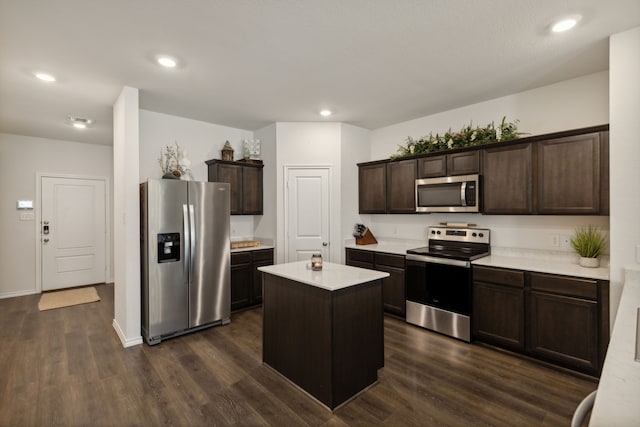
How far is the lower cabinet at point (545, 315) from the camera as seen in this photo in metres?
2.53

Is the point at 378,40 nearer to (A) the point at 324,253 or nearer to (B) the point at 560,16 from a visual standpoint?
(B) the point at 560,16

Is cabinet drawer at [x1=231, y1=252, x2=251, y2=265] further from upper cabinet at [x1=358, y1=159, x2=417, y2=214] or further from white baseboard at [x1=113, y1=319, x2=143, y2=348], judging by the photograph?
upper cabinet at [x1=358, y1=159, x2=417, y2=214]

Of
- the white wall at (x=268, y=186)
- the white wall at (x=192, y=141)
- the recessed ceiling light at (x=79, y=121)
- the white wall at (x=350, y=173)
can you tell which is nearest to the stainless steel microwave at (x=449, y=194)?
the white wall at (x=350, y=173)

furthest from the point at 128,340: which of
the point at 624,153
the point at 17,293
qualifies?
the point at 624,153

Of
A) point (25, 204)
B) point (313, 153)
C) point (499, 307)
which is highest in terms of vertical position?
point (313, 153)

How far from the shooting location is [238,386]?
2.51 metres

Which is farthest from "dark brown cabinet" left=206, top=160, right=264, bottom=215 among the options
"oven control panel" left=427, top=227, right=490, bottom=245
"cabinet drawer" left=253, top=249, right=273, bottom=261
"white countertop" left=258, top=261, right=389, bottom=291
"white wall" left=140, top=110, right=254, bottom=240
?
"oven control panel" left=427, top=227, right=490, bottom=245

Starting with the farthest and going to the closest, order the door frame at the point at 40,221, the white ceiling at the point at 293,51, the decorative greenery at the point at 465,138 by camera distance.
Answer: the door frame at the point at 40,221, the decorative greenery at the point at 465,138, the white ceiling at the point at 293,51

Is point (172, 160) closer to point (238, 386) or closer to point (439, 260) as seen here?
point (238, 386)

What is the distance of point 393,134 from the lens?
16.1ft

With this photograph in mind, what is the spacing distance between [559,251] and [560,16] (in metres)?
2.25

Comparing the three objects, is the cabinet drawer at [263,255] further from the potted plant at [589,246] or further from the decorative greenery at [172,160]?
the potted plant at [589,246]

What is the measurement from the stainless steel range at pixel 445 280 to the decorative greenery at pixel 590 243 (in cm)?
87

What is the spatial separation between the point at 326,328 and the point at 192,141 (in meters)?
3.62
